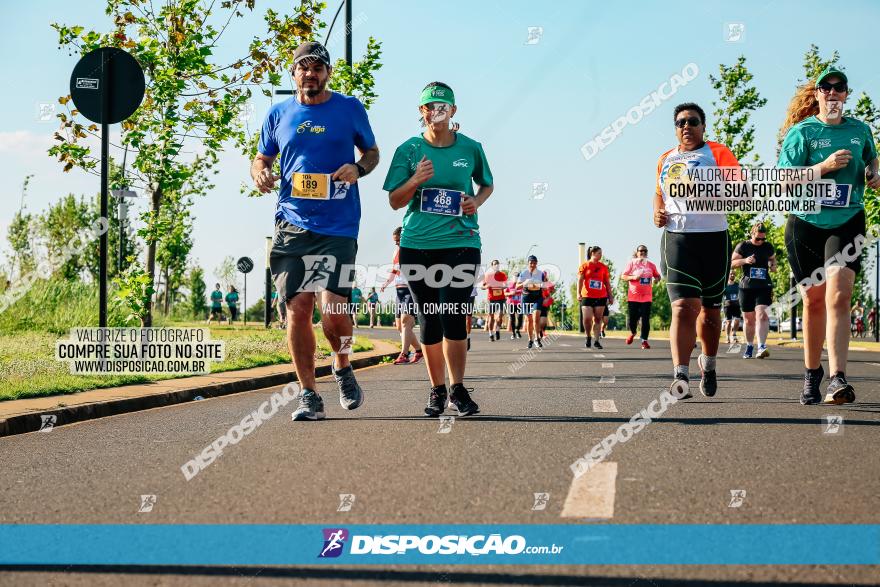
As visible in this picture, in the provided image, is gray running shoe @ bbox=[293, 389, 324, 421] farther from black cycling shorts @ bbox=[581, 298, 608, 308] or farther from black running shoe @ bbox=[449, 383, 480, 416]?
black cycling shorts @ bbox=[581, 298, 608, 308]

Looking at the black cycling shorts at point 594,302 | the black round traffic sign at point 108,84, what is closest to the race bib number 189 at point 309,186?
the black round traffic sign at point 108,84

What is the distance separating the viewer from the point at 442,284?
23.2 feet

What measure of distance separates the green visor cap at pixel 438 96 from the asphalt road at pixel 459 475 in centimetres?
223

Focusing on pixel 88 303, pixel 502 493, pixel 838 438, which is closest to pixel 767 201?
pixel 838 438

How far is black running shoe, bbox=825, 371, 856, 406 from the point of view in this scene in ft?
23.4

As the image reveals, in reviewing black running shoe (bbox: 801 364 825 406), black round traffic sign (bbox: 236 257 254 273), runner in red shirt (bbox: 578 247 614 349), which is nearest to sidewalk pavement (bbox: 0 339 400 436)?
black running shoe (bbox: 801 364 825 406)

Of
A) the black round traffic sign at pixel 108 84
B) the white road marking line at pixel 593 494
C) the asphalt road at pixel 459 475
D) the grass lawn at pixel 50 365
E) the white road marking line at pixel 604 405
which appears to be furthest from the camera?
the black round traffic sign at pixel 108 84

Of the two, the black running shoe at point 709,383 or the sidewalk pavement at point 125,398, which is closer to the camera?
the sidewalk pavement at point 125,398

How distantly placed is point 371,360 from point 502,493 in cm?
1172

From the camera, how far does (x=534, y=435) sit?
19.7 ft

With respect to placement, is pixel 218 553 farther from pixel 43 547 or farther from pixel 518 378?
pixel 518 378

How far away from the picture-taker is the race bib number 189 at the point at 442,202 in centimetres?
702

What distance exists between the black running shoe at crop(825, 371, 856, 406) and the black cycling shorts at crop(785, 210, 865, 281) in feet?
2.60

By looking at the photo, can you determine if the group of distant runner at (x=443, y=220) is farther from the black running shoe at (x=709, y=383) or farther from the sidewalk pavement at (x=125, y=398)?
the sidewalk pavement at (x=125, y=398)
